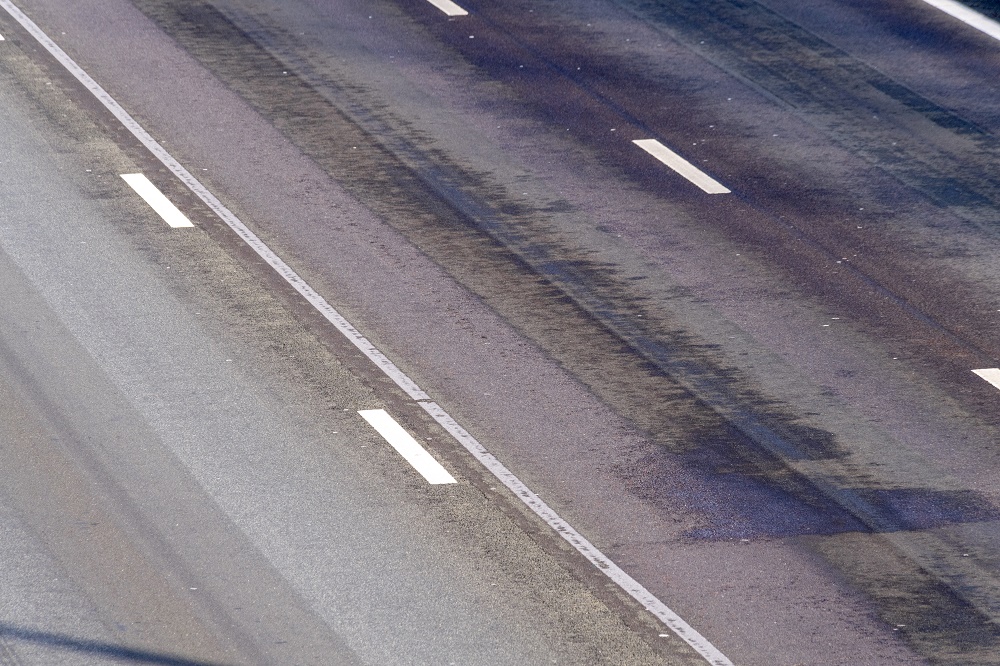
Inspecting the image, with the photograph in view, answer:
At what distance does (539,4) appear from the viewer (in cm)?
1925

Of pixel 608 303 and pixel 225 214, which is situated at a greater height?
pixel 608 303

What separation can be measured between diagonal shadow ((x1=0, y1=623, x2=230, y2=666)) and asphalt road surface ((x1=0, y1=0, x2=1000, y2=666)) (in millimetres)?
22

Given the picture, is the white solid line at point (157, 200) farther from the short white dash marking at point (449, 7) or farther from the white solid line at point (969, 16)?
the white solid line at point (969, 16)

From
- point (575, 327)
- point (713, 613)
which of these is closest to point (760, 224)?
point (575, 327)

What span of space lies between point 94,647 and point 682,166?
7974 mm

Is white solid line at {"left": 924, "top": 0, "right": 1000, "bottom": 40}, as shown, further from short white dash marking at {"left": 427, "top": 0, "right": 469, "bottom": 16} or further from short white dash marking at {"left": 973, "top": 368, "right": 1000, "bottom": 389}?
short white dash marking at {"left": 973, "top": 368, "right": 1000, "bottom": 389}

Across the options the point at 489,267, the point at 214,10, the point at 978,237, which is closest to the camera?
the point at 489,267

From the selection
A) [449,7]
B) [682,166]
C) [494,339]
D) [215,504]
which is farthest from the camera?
[449,7]

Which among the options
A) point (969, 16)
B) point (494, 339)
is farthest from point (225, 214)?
point (969, 16)

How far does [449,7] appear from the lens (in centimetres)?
1909

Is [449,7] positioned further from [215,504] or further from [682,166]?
[215,504]

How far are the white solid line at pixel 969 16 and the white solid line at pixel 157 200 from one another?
9240 mm

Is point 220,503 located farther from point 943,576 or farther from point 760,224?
point 760,224

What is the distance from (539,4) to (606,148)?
444 centimetres
